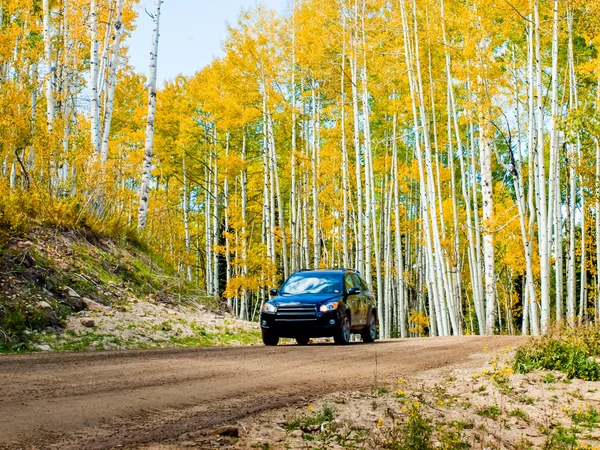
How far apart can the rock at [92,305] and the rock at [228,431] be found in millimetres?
8320

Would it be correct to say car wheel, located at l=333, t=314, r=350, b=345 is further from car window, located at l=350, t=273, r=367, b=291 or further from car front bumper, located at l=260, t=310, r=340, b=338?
car window, located at l=350, t=273, r=367, b=291

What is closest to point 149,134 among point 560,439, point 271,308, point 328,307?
point 271,308

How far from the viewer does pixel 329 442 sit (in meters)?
4.91

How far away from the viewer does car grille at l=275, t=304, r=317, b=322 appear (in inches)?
524

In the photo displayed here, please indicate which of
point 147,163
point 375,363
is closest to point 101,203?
point 147,163

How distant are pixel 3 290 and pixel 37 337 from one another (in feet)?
3.45

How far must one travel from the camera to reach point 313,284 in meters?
14.2

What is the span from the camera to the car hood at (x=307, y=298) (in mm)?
13445

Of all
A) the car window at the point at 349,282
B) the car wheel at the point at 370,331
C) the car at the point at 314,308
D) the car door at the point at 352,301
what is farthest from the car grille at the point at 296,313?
the car wheel at the point at 370,331

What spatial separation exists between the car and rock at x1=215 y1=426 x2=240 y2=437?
28.1 ft

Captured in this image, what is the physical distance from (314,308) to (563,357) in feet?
17.4

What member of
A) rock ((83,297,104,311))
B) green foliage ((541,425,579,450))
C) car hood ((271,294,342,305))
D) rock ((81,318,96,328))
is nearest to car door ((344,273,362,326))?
car hood ((271,294,342,305))

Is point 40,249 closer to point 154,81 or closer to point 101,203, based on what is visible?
point 101,203

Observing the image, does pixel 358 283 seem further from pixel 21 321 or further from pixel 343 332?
pixel 21 321
